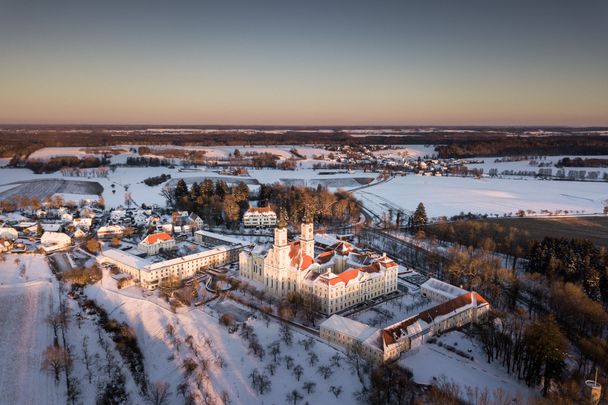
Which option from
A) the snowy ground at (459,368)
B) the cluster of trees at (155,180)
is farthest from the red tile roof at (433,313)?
the cluster of trees at (155,180)

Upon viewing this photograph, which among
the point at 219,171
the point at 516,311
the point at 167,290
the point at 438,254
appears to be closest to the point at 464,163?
the point at 219,171

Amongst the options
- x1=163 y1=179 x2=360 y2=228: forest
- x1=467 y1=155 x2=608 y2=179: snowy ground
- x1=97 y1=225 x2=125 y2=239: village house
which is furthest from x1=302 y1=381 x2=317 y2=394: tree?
x1=467 y1=155 x2=608 y2=179: snowy ground

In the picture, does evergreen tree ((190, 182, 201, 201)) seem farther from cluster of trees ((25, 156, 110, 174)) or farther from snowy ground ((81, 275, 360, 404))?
cluster of trees ((25, 156, 110, 174))

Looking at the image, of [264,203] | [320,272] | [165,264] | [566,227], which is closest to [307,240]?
[320,272]

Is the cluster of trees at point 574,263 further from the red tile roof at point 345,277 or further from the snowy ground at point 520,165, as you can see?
the snowy ground at point 520,165

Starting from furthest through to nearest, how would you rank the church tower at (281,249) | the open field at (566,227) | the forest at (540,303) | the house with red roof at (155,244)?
the open field at (566,227) < the house with red roof at (155,244) < the church tower at (281,249) < the forest at (540,303)

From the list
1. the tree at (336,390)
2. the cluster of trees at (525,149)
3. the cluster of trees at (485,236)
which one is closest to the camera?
the tree at (336,390)

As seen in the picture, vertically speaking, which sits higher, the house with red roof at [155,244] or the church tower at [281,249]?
the church tower at [281,249]

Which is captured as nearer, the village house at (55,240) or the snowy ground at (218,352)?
the snowy ground at (218,352)

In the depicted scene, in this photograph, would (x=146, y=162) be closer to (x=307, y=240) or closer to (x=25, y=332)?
(x=307, y=240)
